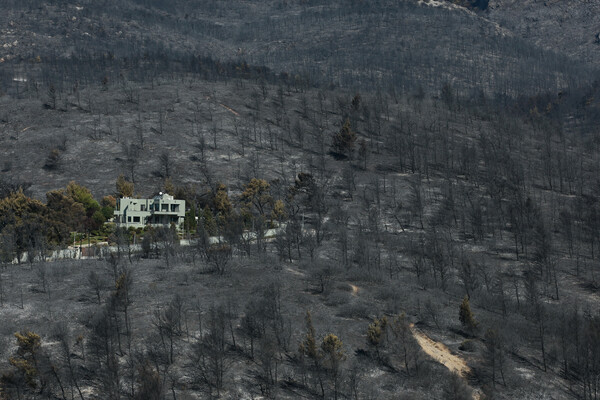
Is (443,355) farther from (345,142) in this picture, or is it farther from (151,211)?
(345,142)

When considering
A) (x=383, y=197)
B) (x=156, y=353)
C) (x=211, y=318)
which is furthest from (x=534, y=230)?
(x=156, y=353)

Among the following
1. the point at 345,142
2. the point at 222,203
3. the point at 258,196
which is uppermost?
the point at 345,142

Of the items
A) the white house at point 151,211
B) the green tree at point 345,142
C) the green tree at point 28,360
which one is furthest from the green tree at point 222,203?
the green tree at point 28,360

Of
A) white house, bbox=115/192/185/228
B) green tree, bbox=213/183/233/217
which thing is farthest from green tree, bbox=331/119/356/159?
white house, bbox=115/192/185/228

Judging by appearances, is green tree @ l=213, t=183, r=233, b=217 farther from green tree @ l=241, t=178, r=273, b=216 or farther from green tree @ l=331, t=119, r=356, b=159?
green tree @ l=331, t=119, r=356, b=159

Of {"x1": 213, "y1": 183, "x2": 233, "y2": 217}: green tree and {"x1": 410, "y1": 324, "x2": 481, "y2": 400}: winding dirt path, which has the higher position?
{"x1": 213, "y1": 183, "x2": 233, "y2": 217}: green tree

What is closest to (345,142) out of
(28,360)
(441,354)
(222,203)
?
(222,203)

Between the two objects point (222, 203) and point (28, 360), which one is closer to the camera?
point (28, 360)

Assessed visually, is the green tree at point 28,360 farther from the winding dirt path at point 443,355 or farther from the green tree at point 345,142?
the green tree at point 345,142
